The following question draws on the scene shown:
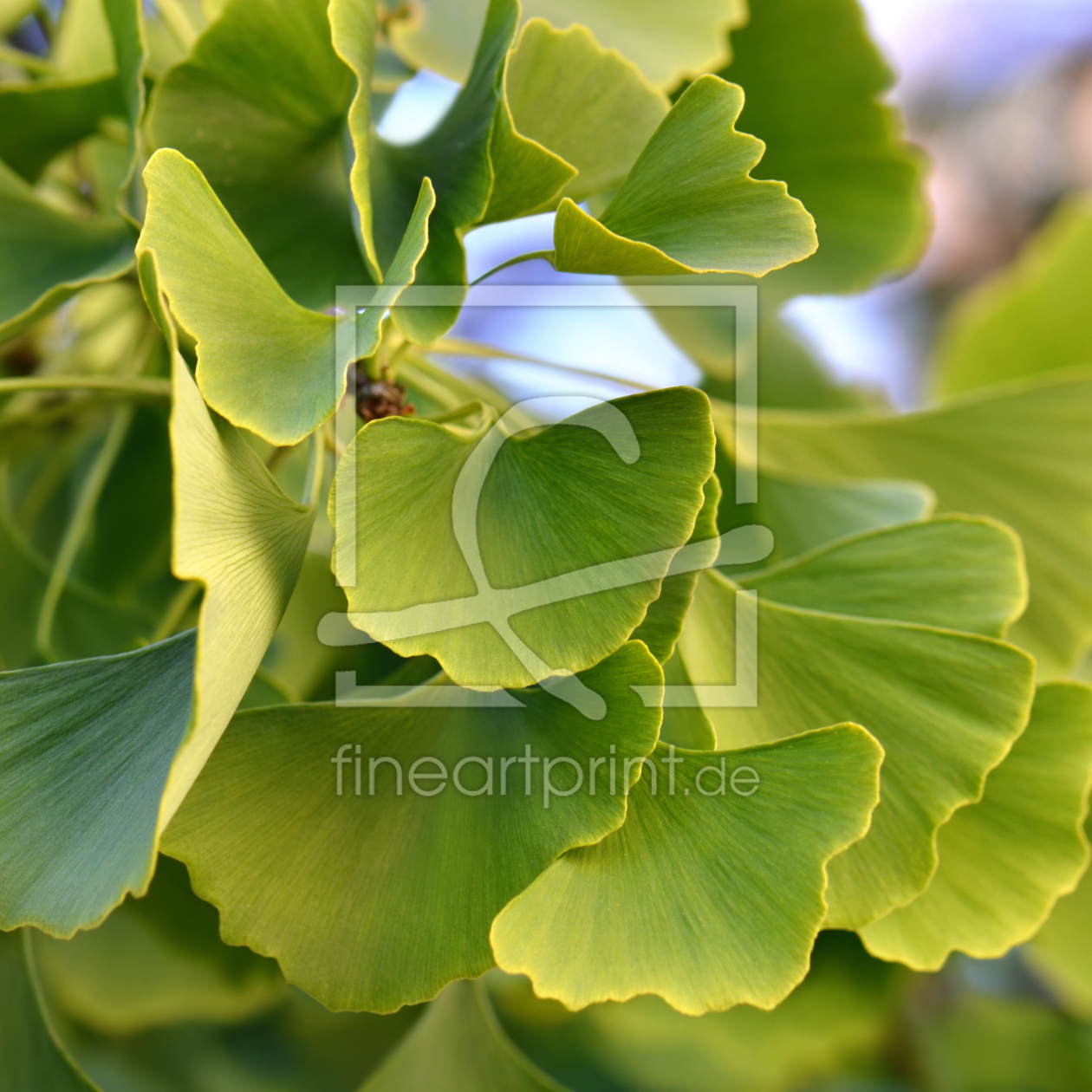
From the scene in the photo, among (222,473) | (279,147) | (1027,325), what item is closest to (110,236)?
(279,147)

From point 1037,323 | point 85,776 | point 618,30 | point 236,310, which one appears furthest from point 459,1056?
point 1037,323

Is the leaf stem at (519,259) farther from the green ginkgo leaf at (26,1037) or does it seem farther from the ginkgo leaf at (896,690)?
the green ginkgo leaf at (26,1037)

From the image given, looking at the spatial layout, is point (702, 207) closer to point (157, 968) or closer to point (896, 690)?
point (896, 690)

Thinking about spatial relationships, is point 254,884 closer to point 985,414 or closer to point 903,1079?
point 985,414

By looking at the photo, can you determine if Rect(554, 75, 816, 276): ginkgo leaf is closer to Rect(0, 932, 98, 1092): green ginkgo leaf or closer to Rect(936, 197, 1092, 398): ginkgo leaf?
Rect(0, 932, 98, 1092): green ginkgo leaf

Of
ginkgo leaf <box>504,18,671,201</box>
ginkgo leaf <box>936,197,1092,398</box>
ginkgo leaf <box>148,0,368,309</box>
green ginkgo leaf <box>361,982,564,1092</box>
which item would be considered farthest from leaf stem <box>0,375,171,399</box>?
ginkgo leaf <box>936,197,1092,398</box>

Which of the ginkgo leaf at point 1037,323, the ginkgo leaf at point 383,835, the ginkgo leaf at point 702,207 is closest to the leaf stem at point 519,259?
the ginkgo leaf at point 702,207
